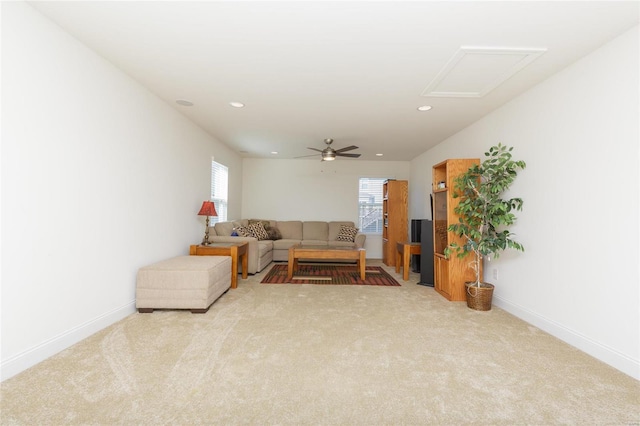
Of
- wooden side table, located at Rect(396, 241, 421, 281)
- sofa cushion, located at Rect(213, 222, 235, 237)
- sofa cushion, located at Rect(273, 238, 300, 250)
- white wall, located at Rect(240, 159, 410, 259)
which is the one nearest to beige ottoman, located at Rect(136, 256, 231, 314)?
sofa cushion, located at Rect(213, 222, 235, 237)

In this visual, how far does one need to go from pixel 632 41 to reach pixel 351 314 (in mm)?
3106

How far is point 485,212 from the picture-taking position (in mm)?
3115

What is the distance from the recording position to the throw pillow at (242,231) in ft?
17.6

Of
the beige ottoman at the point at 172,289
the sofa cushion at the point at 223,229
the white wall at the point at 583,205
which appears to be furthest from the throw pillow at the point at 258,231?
the white wall at the point at 583,205

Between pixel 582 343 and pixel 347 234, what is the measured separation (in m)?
4.25

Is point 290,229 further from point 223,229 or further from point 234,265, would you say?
point 234,265

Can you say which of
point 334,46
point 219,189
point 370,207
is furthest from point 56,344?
point 370,207

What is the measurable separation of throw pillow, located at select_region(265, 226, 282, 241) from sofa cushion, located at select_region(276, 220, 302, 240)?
0.30 ft

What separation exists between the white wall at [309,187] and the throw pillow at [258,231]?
962 mm

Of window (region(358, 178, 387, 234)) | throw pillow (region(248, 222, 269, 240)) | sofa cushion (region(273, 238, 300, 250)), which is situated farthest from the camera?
window (region(358, 178, 387, 234))

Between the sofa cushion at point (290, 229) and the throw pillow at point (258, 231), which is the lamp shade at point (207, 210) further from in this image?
the sofa cushion at point (290, 229)

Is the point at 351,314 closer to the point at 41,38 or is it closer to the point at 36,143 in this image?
the point at 36,143

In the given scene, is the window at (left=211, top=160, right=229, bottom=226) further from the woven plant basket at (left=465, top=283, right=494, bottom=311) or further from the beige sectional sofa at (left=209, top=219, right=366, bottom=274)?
the woven plant basket at (left=465, top=283, right=494, bottom=311)

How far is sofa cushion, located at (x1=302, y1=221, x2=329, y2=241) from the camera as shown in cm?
655
